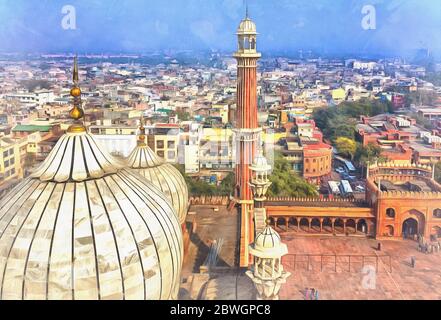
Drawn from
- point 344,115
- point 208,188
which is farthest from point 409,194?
point 344,115

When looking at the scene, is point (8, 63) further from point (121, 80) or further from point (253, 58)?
point (253, 58)

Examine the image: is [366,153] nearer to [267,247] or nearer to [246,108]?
[246,108]

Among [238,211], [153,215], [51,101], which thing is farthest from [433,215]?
[51,101]

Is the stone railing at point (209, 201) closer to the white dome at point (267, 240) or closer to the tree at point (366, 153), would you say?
the white dome at point (267, 240)

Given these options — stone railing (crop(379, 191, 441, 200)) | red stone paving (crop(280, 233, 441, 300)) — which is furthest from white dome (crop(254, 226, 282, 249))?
stone railing (crop(379, 191, 441, 200))

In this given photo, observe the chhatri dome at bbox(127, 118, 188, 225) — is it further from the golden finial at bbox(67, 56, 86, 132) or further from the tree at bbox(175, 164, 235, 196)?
the tree at bbox(175, 164, 235, 196)

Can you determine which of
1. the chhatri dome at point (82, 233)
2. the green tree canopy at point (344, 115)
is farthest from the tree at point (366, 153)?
the chhatri dome at point (82, 233)
